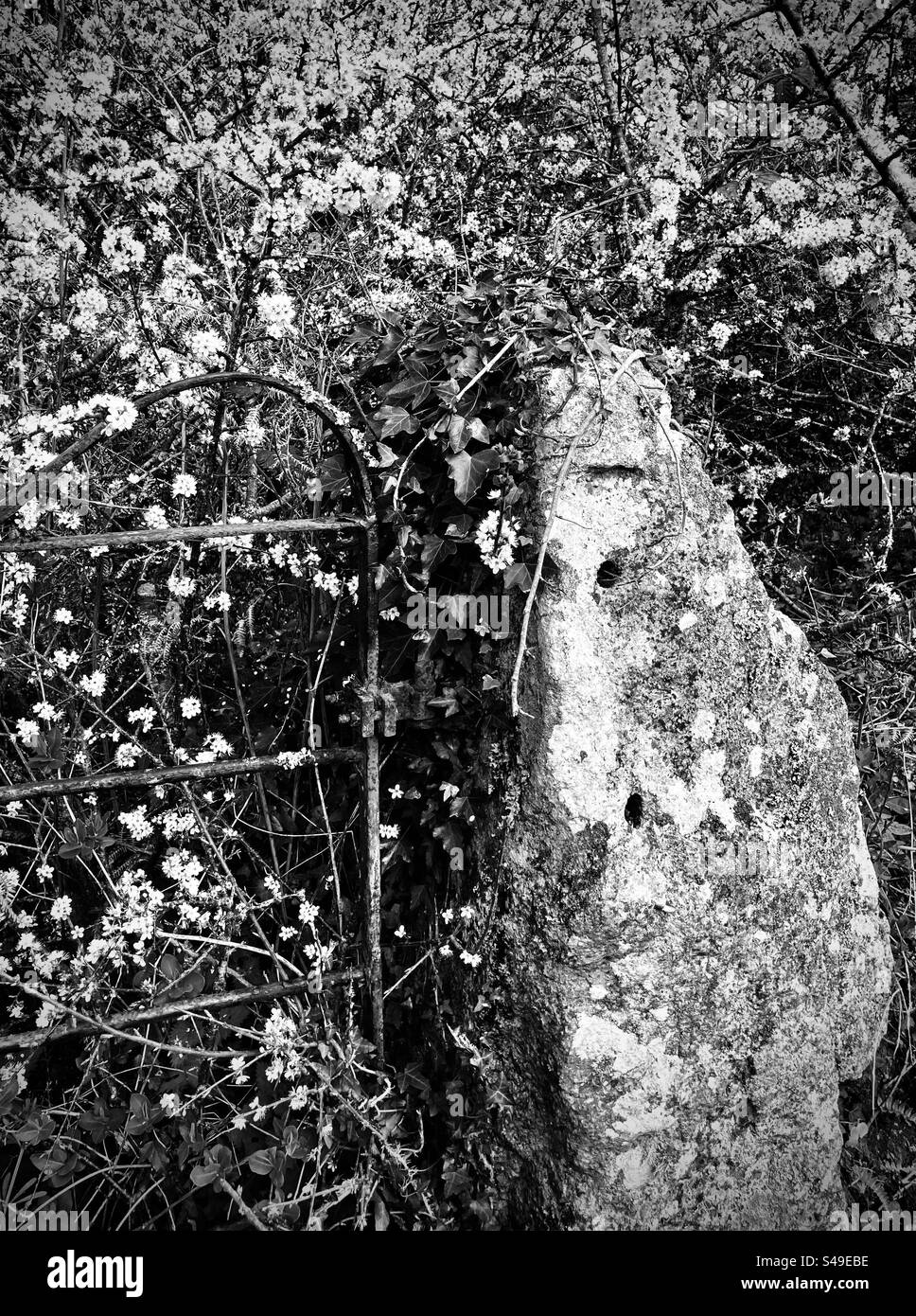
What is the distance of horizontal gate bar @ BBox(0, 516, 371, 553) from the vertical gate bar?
0.34 ft

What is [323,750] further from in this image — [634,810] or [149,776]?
[634,810]

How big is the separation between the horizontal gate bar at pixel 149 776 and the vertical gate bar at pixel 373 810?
0.23 feet

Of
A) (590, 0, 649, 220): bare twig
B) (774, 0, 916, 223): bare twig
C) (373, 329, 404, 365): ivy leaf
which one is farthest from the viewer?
(590, 0, 649, 220): bare twig

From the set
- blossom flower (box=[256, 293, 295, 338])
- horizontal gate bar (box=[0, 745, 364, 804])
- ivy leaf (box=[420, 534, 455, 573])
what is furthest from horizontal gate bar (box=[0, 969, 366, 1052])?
blossom flower (box=[256, 293, 295, 338])

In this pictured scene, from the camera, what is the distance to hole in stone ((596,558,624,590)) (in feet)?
5.88

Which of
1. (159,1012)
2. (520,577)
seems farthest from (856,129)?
(159,1012)

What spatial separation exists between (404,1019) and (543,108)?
390 centimetres

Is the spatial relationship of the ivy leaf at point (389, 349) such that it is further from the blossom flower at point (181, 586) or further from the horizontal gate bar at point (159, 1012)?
the horizontal gate bar at point (159, 1012)

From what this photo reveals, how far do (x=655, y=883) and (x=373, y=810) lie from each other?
28.8 inches

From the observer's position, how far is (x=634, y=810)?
1753mm

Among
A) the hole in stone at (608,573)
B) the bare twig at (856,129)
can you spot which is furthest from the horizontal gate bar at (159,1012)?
the bare twig at (856,129)

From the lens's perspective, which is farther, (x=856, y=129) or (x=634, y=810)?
(x=856, y=129)

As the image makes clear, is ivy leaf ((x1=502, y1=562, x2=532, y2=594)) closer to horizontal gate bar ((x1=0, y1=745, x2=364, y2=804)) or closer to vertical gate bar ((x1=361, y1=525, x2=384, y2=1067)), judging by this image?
vertical gate bar ((x1=361, y1=525, x2=384, y2=1067))

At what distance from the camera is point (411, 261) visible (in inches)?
108
